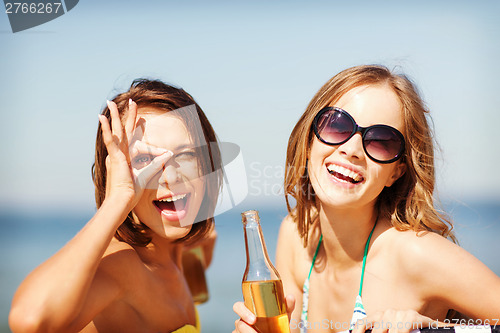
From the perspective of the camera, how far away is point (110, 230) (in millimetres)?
1978

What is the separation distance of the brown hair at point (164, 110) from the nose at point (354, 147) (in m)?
0.73

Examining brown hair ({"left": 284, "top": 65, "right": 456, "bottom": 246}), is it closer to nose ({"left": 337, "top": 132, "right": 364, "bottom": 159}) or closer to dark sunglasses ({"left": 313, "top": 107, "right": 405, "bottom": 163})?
dark sunglasses ({"left": 313, "top": 107, "right": 405, "bottom": 163})

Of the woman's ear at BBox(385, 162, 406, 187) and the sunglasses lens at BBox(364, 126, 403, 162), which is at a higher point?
the sunglasses lens at BBox(364, 126, 403, 162)

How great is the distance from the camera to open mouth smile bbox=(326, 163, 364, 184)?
239cm

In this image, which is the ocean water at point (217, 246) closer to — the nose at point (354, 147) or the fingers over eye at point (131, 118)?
the nose at point (354, 147)

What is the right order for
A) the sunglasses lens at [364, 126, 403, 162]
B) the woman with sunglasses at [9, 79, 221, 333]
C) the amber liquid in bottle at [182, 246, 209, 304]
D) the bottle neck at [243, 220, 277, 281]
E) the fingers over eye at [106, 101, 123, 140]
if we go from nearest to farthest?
the woman with sunglasses at [9, 79, 221, 333] → the bottle neck at [243, 220, 277, 281] → the fingers over eye at [106, 101, 123, 140] → the sunglasses lens at [364, 126, 403, 162] → the amber liquid in bottle at [182, 246, 209, 304]

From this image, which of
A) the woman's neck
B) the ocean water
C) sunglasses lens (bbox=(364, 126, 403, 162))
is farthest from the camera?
the ocean water

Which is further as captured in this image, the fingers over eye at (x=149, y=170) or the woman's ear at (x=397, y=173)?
the woman's ear at (x=397, y=173)

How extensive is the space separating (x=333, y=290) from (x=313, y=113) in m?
0.97

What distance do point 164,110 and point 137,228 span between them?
24.5 inches

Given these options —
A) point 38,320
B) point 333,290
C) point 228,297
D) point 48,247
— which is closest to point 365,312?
point 333,290

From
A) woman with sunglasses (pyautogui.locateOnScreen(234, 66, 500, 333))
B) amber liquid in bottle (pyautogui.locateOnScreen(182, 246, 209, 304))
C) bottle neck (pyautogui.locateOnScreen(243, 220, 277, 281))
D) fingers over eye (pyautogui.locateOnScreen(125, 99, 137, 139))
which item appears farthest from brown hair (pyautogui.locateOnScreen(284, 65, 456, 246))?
amber liquid in bottle (pyautogui.locateOnScreen(182, 246, 209, 304))

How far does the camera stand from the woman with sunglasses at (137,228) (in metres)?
1.87

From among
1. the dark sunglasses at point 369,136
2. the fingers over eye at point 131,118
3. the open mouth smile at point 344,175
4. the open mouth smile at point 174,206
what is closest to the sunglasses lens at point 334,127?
the dark sunglasses at point 369,136
